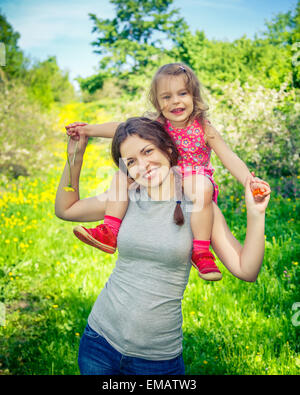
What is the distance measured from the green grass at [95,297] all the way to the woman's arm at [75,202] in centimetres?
151

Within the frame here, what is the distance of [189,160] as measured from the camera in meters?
1.80

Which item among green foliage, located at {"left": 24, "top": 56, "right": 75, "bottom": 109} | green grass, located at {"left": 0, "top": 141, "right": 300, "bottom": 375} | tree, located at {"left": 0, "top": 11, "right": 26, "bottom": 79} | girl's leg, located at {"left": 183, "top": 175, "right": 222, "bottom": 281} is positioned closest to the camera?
girl's leg, located at {"left": 183, "top": 175, "right": 222, "bottom": 281}

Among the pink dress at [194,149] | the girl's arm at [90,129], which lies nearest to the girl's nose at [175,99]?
the pink dress at [194,149]

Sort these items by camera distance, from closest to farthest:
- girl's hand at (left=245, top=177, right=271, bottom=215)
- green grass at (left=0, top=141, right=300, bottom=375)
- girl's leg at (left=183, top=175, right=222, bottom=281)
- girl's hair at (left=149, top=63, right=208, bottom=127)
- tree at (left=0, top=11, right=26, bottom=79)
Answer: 1. girl's hand at (left=245, top=177, right=271, bottom=215)
2. girl's leg at (left=183, top=175, right=222, bottom=281)
3. girl's hair at (left=149, top=63, right=208, bottom=127)
4. green grass at (left=0, top=141, right=300, bottom=375)
5. tree at (left=0, top=11, right=26, bottom=79)

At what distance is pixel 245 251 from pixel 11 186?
7649mm

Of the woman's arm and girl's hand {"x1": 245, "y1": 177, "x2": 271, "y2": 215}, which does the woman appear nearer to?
girl's hand {"x1": 245, "y1": 177, "x2": 271, "y2": 215}

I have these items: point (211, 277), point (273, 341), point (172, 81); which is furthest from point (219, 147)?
point (273, 341)

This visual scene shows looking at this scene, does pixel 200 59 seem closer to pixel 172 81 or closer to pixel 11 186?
pixel 11 186

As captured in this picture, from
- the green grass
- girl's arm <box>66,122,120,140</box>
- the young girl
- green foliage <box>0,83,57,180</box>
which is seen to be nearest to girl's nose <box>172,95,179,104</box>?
the young girl

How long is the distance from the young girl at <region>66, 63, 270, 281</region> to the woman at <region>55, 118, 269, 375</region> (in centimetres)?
5

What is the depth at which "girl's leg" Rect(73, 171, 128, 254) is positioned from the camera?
60.4 inches

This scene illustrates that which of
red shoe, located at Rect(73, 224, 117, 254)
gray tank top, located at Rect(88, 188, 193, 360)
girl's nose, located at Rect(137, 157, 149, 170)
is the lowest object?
gray tank top, located at Rect(88, 188, 193, 360)

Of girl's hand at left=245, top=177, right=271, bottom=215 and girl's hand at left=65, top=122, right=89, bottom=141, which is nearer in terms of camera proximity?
girl's hand at left=245, top=177, right=271, bottom=215

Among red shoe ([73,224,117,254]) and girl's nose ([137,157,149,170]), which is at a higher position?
girl's nose ([137,157,149,170])
